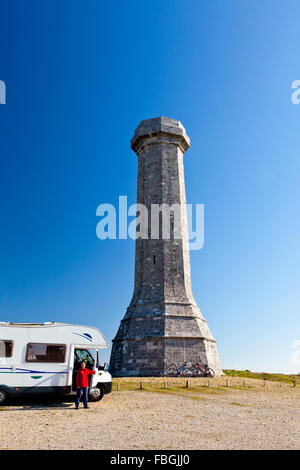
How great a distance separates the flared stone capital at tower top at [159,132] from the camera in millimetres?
31875

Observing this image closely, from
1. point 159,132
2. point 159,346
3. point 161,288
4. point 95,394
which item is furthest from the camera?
point 159,132

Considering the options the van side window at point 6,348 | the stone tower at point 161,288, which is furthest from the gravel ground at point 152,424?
the stone tower at point 161,288

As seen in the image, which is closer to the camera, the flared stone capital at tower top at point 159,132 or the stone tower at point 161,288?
the stone tower at point 161,288

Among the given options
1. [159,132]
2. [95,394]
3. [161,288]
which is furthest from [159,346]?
[159,132]

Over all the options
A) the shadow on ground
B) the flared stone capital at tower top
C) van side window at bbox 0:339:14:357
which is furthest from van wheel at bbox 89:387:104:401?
the flared stone capital at tower top

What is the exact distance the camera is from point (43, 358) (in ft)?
41.4

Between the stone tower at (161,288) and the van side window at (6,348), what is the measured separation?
13.8m

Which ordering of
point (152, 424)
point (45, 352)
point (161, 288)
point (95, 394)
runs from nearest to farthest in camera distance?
point (152, 424) < point (45, 352) < point (95, 394) < point (161, 288)

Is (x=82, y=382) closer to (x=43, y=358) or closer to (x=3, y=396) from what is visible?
(x=43, y=358)

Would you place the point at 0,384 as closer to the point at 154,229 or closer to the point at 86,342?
the point at 86,342

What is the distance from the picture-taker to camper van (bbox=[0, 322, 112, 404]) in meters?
12.2

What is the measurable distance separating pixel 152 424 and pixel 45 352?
17.5 feet

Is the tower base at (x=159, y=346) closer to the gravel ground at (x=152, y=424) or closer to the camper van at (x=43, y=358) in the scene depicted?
the gravel ground at (x=152, y=424)

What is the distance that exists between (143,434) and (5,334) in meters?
6.96
